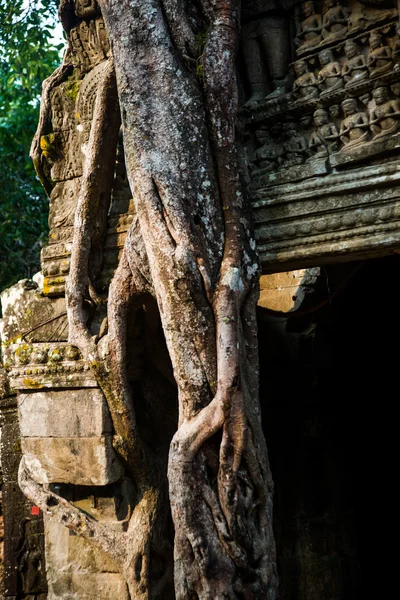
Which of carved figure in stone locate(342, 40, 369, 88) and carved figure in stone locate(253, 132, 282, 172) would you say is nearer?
carved figure in stone locate(342, 40, 369, 88)

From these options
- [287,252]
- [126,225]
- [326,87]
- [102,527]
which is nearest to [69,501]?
[102,527]

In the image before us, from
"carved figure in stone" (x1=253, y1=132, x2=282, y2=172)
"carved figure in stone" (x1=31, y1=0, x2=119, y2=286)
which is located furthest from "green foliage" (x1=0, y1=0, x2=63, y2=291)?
"carved figure in stone" (x1=253, y1=132, x2=282, y2=172)

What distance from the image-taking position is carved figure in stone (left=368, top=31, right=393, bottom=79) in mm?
3486

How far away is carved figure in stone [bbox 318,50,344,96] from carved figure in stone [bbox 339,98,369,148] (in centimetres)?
10

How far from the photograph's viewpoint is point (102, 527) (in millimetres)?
4023

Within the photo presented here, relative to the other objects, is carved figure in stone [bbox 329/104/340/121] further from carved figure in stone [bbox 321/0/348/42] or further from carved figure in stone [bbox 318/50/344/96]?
carved figure in stone [bbox 321/0/348/42]

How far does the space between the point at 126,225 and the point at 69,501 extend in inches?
60.4

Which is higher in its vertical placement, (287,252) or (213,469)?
(287,252)

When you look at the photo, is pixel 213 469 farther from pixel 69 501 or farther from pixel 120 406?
pixel 69 501

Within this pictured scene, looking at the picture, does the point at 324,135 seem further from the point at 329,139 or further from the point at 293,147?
the point at 293,147

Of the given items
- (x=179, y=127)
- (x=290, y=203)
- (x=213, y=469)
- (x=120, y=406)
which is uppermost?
(x=179, y=127)

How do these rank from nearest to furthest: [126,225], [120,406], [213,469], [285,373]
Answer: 1. [213,469]
2. [120,406]
3. [126,225]
4. [285,373]

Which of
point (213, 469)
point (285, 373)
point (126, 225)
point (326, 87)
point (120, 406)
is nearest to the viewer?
point (213, 469)

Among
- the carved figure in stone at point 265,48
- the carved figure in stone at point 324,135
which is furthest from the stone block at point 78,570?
the carved figure in stone at point 265,48
